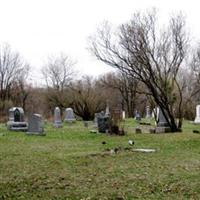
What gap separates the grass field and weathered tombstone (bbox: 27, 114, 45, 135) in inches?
227

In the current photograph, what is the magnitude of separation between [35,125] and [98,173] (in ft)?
40.2

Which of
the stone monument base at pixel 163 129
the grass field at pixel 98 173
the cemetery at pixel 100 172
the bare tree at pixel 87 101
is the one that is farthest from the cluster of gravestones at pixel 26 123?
the bare tree at pixel 87 101

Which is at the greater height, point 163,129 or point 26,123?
point 26,123

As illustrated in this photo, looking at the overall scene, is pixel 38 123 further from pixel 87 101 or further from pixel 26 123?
pixel 87 101

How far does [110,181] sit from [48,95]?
45749mm

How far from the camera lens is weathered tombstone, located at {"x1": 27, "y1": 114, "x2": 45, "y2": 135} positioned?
21.5 m

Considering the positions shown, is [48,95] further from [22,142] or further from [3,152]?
[3,152]

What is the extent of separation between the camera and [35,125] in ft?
71.3

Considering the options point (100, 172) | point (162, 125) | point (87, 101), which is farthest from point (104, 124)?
point (87, 101)

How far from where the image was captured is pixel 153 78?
2348 cm

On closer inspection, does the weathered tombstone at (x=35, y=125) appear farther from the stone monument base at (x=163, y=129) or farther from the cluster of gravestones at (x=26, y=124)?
the stone monument base at (x=163, y=129)

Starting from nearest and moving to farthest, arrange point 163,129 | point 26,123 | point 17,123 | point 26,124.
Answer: point 163,129 → point 17,123 → point 26,124 → point 26,123

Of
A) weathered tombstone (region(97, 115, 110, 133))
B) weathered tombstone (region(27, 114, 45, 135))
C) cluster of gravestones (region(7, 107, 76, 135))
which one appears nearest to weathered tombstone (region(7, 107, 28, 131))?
cluster of gravestones (region(7, 107, 76, 135))

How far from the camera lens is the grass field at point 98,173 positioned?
7793 millimetres
